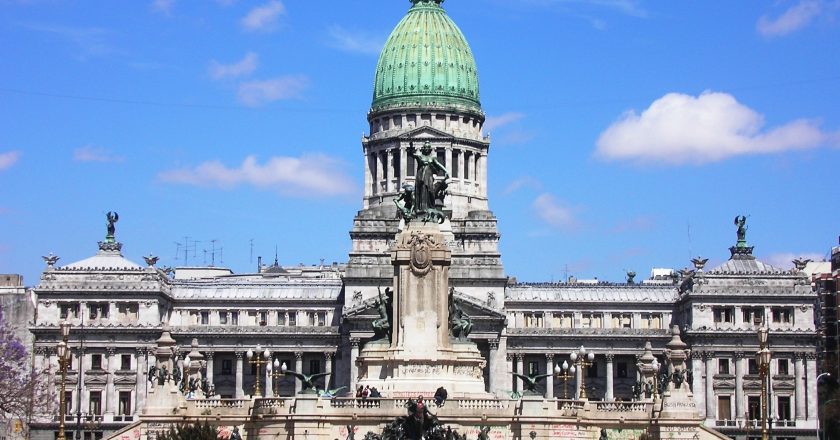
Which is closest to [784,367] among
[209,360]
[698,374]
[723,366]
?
[723,366]

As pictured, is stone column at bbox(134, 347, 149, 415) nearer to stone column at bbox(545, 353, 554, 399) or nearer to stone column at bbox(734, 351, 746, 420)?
stone column at bbox(545, 353, 554, 399)

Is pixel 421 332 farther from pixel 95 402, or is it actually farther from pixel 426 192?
pixel 95 402

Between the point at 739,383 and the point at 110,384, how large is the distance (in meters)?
64.0

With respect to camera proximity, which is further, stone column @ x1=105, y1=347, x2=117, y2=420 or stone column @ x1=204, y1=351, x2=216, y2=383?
stone column @ x1=204, y1=351, x2=216, y2=383

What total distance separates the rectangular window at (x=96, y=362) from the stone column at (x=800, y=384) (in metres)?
70.7

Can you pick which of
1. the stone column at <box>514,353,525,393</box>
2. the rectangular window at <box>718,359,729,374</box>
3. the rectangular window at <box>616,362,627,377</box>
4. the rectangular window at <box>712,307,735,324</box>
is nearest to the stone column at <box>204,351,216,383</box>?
the stone column at <box>514,353,525,393</box>

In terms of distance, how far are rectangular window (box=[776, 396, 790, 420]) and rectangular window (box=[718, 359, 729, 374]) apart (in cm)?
612

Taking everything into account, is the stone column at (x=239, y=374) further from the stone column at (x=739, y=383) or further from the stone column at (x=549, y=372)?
the stone column at (x=739, y=383)

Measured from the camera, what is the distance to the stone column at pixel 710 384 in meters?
181

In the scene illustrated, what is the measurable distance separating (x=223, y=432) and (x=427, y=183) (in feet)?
60.3

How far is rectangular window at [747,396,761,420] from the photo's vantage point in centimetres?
17912

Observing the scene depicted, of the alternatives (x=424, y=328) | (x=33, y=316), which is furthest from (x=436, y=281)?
(x=33, y=316)

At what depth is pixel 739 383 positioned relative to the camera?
181500mm

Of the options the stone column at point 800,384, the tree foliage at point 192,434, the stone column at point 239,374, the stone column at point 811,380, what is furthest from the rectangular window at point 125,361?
the tree foliage at point 192,434
